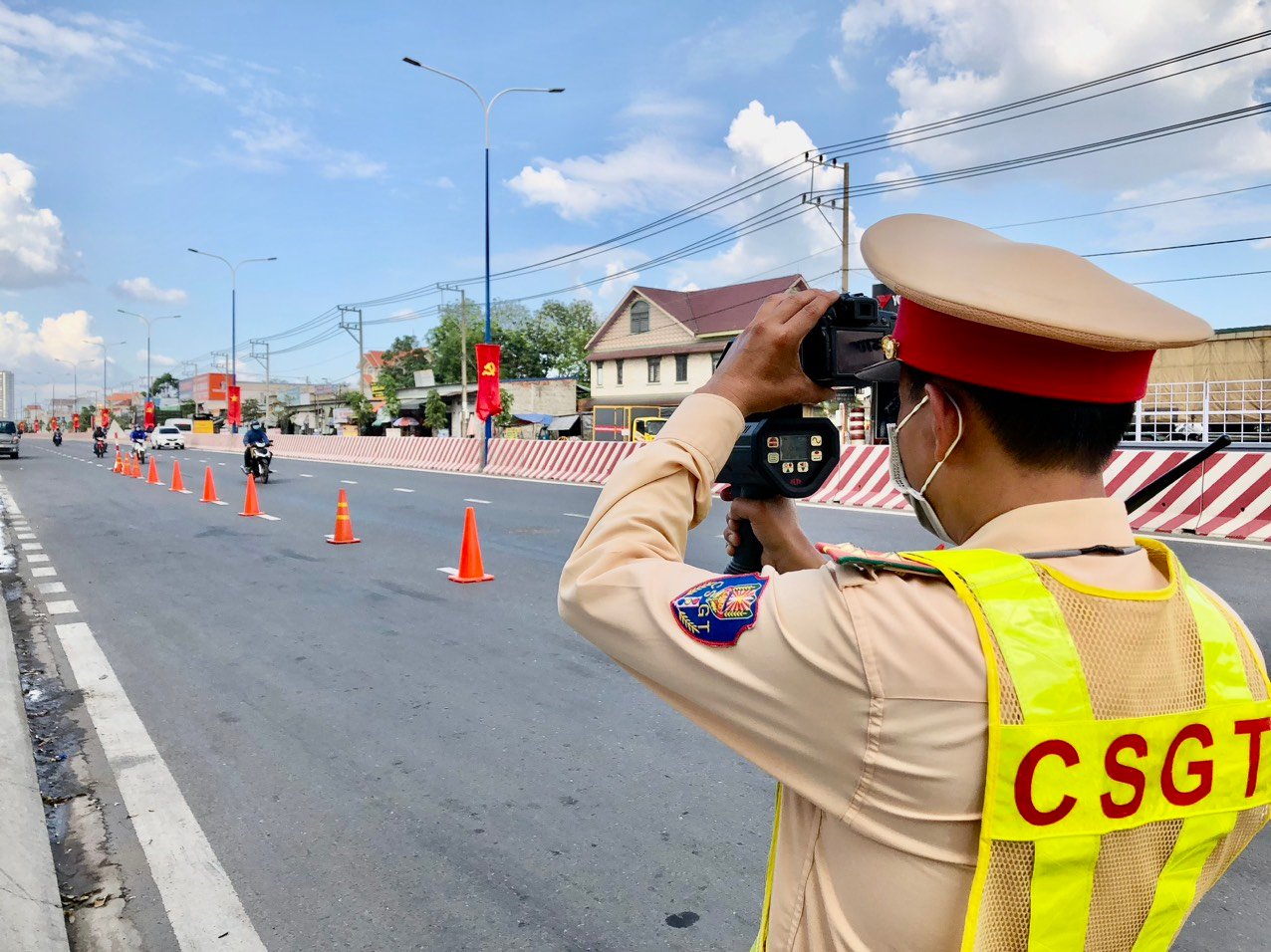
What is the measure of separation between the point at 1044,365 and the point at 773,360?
340mm

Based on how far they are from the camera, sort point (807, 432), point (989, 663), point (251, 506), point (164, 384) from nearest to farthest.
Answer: point (989, 663), point (807, 432), point (251, 506), point (164, 384)

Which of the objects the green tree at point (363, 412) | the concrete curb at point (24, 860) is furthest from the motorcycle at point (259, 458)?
the green tree at point (363, 412)

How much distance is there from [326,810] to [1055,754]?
3.22 meters

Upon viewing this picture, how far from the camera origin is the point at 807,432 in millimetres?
1357

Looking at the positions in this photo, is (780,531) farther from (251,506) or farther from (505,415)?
(505,415)

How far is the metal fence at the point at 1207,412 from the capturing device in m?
16.7

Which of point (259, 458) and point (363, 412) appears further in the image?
point (363, 412)

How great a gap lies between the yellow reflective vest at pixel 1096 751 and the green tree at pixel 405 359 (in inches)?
2732

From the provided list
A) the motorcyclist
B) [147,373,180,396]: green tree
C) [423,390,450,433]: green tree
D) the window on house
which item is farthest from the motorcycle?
[147,373,180,396]: green tree

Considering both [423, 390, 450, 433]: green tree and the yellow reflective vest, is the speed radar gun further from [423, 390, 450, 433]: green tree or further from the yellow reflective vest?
[423, 390, 450, 433]: green tree

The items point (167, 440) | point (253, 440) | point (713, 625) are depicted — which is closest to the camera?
point (713, 625)

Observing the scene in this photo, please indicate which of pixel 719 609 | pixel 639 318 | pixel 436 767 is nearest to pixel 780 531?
pixel 719 609

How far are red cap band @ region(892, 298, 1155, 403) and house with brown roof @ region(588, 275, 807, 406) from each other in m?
37.5

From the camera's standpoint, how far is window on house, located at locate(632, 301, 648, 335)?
42594 millimetres
